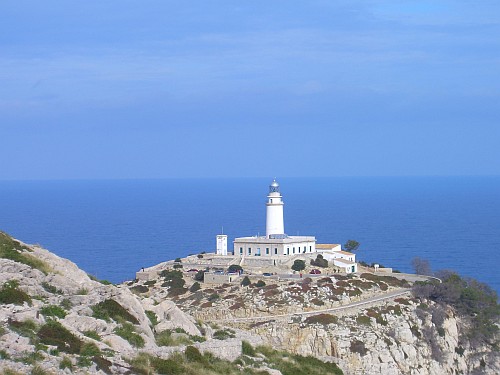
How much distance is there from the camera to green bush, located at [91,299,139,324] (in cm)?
2734

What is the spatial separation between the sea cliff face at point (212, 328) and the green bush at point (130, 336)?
0.04m

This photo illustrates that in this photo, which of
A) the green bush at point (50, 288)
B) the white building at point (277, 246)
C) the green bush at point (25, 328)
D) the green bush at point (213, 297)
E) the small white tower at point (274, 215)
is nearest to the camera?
the green bush at point (25, 328)

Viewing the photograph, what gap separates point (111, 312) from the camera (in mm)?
27781

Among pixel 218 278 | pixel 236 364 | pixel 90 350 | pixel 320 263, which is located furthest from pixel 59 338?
pixel 320 263

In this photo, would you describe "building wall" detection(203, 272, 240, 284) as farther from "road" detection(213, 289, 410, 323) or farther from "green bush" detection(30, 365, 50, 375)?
"green bush" detection(30, 365, 50, 375)

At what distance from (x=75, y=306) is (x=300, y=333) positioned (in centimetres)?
3001

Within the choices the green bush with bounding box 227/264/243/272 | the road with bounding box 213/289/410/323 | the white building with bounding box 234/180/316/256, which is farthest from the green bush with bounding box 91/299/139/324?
the white building with bounding box 234/180/316/256

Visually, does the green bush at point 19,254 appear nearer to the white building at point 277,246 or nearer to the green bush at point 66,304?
the green bush at point 66,304

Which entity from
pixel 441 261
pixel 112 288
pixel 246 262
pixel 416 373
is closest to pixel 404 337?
pixel 416 373

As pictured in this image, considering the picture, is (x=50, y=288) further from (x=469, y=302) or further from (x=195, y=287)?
(x=469, y=302)

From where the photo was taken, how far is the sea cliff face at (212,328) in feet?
77.4

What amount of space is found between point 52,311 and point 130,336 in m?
2.23

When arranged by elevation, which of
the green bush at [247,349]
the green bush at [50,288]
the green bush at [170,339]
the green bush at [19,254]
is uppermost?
the green bush at [19,254]

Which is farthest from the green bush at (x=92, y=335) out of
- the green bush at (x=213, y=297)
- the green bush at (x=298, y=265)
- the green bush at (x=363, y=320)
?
the green bush at (x=298, y=265)
